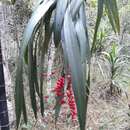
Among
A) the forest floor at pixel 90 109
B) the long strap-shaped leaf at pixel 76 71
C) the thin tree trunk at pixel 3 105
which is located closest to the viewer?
the long strap-shaped leaf at pixel 76 71

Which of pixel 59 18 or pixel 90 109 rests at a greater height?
pixel 59 18

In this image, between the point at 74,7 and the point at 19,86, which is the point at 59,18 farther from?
the point at 19,86

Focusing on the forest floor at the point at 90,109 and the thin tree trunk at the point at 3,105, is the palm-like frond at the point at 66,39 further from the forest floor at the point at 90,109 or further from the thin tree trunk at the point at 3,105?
the forest floor at the point at 90,109

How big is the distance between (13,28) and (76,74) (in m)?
3.22

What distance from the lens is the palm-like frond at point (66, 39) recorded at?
1.88 ft

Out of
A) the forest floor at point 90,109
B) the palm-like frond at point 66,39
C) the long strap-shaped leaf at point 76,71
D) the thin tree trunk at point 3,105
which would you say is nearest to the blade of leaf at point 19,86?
the palm-like frond at point 66,39

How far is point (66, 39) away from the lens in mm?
581

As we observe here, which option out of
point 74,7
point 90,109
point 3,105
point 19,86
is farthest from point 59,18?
point 90,109

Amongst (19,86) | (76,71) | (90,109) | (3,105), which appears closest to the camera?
(76,71)

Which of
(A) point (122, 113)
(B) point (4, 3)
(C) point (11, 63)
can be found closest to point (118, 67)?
(A) point (122, 113)

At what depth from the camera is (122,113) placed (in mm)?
Answer: 3082

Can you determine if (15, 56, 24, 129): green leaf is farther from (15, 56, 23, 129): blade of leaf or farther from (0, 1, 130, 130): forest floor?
(0, 1, 130, 130): forest floor

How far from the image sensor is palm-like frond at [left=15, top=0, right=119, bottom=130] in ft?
1.88

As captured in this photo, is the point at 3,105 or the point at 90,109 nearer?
the point at 3,105
